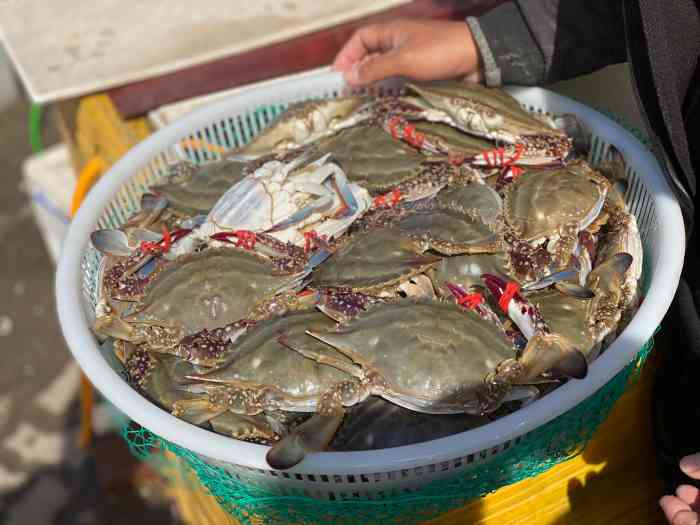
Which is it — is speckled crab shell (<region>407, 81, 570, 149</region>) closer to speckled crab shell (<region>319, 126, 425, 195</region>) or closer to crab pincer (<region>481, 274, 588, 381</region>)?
speckled crab shell (<region>319, 126, 425, 195</region>)

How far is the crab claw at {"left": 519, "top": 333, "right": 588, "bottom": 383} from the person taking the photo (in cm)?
144

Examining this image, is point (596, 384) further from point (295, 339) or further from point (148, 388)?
point (148, 388)

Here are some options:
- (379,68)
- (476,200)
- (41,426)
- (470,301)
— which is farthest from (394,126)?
(41,426)

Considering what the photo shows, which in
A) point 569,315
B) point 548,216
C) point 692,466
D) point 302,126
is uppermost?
point 302,126

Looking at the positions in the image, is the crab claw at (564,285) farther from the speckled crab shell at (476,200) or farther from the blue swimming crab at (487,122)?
the blue swimming crab at (487,122)

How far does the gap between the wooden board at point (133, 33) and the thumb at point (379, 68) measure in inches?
30.7

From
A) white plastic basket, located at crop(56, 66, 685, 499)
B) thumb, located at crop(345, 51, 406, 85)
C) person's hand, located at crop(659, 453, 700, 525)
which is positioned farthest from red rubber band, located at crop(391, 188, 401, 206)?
person's hand, located at crop(659, 453, 700, 525)

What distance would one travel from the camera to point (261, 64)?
116 inches

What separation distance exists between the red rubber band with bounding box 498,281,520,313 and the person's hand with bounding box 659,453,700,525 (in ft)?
1.64

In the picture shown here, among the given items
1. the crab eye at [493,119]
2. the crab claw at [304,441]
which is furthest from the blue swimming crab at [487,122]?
the crab claw at [304,441]

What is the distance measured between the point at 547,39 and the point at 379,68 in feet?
1.63

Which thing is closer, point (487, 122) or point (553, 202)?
point (553, 202)

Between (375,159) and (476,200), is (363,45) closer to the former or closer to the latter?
(375,159)

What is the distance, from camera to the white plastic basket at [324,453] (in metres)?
1.41
